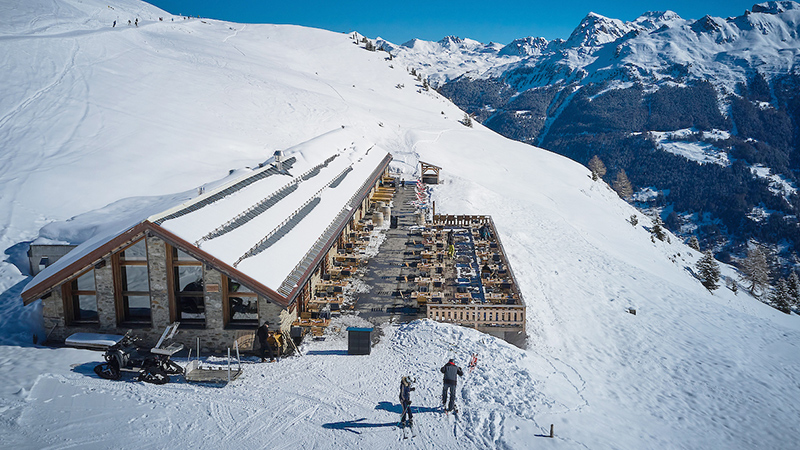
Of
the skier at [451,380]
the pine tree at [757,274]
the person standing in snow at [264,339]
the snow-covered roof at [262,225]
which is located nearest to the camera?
the skier at [451,380]

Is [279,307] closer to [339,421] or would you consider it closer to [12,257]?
[339,421]

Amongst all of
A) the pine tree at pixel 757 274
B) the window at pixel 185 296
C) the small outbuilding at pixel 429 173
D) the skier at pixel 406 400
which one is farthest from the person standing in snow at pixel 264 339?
the pine tree at pixel 757 274

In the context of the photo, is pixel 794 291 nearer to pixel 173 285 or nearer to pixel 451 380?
pixel 451 380

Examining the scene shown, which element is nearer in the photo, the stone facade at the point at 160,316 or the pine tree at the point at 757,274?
the stone facade at the point at 160,316

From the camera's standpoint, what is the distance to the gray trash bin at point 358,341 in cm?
1382

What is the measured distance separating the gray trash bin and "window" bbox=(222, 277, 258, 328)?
2.87 metres

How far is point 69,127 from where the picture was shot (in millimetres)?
31484

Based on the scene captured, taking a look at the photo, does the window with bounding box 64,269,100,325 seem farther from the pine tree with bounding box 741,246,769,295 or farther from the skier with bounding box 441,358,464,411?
the pine tree with bounding box 741,246,769,295

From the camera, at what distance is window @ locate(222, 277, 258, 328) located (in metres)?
13.8

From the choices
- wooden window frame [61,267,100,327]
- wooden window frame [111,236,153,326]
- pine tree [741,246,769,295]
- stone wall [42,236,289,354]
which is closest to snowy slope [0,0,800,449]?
stone wall [42,236,289,354]

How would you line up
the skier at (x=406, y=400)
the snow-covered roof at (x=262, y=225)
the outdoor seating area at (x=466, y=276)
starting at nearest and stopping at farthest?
the skier at (x=406, y=400)
the snow-covered roof at (x=262, y=225)
the outdoor seating area at (x=466, y=276)

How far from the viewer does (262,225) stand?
656 inches

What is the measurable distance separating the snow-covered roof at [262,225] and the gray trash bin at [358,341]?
2.17 metres

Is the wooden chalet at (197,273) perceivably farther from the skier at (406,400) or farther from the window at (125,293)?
the skier at (406,400)
